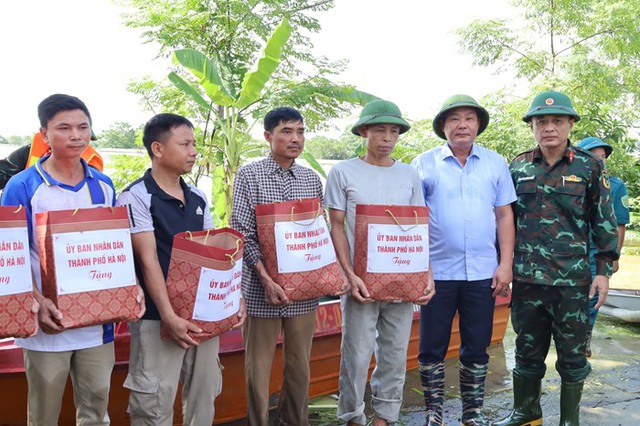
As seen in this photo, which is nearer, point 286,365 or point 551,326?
point 286,365

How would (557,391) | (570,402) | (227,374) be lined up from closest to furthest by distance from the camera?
(570,402) → (227,374) → (557,391)

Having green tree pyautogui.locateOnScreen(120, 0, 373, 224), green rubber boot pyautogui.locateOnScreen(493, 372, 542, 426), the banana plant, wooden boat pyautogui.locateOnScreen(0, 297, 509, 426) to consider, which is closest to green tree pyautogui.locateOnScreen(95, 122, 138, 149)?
green tree pyautogui.locateOnScreen(120, 0, 373, 224)

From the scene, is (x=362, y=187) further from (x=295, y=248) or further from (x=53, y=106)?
(x=53, y=106)

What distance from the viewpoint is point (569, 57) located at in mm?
11188

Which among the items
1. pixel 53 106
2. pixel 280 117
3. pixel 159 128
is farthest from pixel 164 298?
pixel 280 117

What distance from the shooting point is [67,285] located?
2.17 metres

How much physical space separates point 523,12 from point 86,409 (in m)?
11.9

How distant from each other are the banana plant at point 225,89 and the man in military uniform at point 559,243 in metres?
3.50

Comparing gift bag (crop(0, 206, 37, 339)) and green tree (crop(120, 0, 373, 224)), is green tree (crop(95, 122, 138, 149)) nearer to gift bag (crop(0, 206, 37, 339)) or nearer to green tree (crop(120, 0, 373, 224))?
green tree (crop(120, 0, 373, 224))

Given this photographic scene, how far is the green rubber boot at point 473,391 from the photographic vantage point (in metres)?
3.27

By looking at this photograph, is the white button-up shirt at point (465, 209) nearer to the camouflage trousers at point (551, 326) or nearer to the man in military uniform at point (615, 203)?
the camouflage trousers at point (551, 326)

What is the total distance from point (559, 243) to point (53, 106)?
2.78 metres

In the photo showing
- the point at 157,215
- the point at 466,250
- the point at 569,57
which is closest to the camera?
the point at 157,215

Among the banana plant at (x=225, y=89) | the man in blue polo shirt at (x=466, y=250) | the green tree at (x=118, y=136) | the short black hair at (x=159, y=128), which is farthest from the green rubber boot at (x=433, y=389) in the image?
the green tree at (x=118, y=136)
